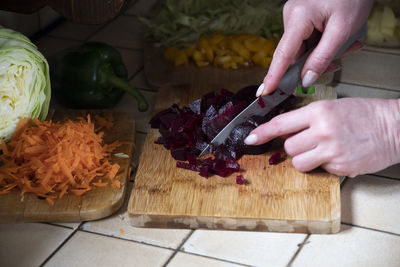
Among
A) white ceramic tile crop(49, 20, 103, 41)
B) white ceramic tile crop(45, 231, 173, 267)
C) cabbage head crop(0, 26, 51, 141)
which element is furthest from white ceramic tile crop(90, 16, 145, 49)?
white ceramic tile crop(45, 231, 173, 267)

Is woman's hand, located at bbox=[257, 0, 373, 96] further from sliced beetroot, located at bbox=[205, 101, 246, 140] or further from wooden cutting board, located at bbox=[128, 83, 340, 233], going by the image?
wooden cutting board, located at bbox=[128, 83, 340, 233]

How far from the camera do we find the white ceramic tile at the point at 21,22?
245cm

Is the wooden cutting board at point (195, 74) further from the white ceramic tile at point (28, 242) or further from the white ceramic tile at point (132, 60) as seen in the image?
the white ceramic tile at point (28, 242)

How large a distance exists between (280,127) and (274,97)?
0.13 m

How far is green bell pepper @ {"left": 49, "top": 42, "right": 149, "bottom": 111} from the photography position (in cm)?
211

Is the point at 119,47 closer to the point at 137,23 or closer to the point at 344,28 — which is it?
the point at 137,23

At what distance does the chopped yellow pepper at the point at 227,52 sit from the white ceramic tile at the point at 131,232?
0.84m

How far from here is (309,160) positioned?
1.62 meters

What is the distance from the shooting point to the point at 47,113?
2.00 meters

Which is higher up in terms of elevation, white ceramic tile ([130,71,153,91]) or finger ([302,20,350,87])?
finger ([302,20,350,87])

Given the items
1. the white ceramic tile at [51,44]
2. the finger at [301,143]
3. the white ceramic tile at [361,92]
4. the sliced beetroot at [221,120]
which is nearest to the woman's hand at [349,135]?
the finger at [301,143]

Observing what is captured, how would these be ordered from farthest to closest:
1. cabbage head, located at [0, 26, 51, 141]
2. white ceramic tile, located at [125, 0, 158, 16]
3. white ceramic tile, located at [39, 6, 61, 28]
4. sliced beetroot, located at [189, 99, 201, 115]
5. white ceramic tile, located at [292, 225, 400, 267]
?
white ceramic tile, located at [125, 0, 158, 16], white ceramic tile, located at [39, 6, 61, 28], sliced beetroot, located at [189, 99, 201, 115], cabbage head, located at [0, 26, 51, 141], white ceramic tile, located at [292, 225, 400, 267]

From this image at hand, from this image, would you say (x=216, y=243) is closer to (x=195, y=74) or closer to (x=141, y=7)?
(x=195, y=74)

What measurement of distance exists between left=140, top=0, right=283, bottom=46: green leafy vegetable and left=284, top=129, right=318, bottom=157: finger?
3.01 ft
